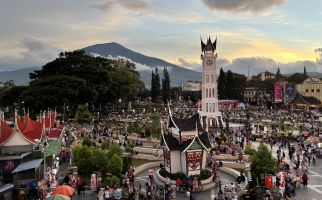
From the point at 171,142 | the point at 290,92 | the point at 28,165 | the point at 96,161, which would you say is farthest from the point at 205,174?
the point at 290,92

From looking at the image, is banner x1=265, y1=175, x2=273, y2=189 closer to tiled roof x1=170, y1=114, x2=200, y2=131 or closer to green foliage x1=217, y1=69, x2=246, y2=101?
tiled roof x1=170, y1=114, x2=200, y2=131

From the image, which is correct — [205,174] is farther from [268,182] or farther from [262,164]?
[268,182]

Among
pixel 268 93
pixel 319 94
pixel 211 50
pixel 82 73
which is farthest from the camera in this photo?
pixel 268 93

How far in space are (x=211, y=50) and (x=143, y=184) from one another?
1787 inches

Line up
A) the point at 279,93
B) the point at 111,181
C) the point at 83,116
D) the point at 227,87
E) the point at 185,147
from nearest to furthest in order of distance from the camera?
the point at 111,181 → the point at 185,147 → the point at 83,116 → the point at 227,87 → the point at 279,93

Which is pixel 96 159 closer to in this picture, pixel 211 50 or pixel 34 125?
pixel 34 125

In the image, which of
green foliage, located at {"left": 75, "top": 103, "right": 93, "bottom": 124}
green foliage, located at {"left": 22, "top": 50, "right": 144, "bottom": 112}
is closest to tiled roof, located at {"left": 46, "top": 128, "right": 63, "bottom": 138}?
green foliage, located at {"left": 75, "top": 103, "right": 93, "bottom": 124}

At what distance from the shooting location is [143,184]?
29547mm

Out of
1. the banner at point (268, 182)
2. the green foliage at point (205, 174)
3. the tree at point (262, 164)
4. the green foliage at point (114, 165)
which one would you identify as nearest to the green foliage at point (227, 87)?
the green foliage at point (205, 174)

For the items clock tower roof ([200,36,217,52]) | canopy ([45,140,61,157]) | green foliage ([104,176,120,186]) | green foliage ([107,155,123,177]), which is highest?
clock tower roof ([200,36,217,52])

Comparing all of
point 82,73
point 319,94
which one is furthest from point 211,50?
point 319,94

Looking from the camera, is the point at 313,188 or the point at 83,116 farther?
the point at 83,116

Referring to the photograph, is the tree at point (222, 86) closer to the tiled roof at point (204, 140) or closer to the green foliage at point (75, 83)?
the green foliage at point (75, 83)

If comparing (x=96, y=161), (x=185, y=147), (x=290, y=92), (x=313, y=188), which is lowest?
(x=313, y=188)
